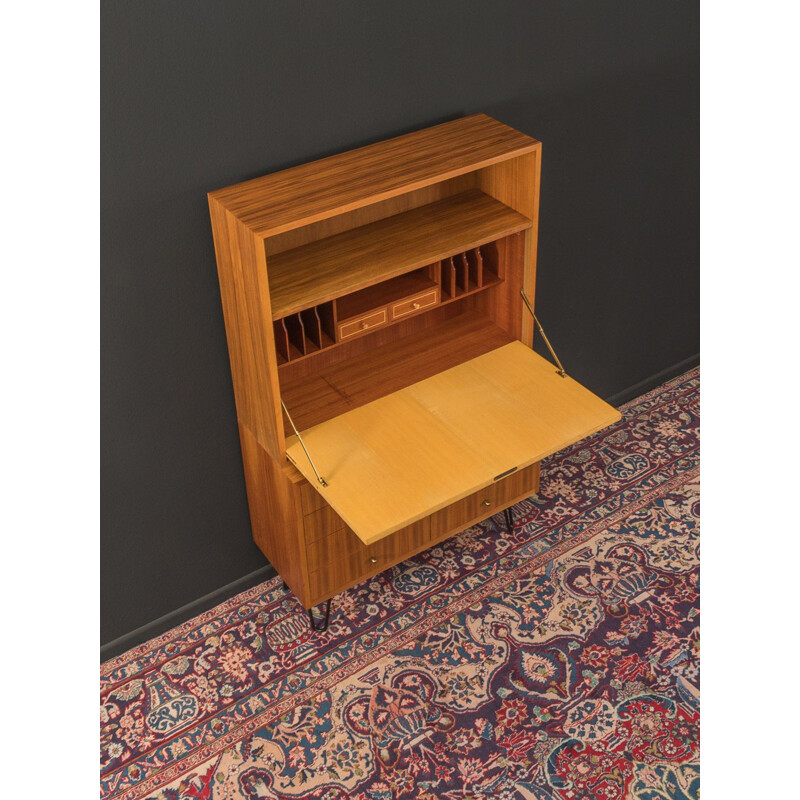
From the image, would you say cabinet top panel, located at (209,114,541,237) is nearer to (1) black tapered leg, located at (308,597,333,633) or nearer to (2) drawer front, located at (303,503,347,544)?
(2) drawer front, located at (303,503,347,544)

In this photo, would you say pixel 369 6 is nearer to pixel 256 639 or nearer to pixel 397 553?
pixel 397 553

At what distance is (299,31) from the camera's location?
9.12 feet

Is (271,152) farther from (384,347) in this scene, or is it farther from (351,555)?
(351,555)

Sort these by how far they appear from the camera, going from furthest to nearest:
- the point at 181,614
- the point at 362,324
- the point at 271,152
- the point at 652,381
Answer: the point at 652,381
the point at 181,614
the point at 362,324
the point at 271,152

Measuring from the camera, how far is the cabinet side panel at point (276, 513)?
10.6 ft

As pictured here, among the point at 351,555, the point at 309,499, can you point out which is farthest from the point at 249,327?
the point at 351,555

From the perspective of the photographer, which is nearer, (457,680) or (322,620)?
(457,680)

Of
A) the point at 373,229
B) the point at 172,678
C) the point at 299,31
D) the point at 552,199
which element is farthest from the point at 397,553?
the point at 299,31

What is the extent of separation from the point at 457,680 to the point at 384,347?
126 cm

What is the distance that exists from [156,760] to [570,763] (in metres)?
1.41

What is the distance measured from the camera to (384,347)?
355 centimetres

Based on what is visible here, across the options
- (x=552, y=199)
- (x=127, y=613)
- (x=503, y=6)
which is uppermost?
(x=503, y=6)

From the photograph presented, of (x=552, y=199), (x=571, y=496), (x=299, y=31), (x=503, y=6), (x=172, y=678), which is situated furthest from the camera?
(x=571, y=496)

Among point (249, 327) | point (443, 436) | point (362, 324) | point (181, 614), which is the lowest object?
point (181, 614)
